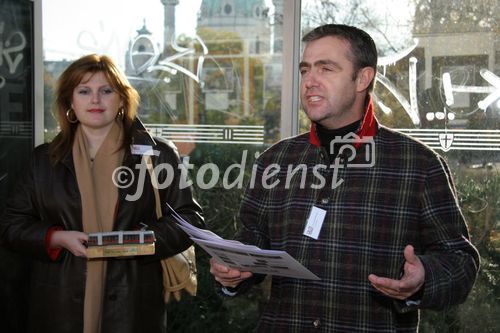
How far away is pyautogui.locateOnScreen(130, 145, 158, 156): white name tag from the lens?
3582 mm

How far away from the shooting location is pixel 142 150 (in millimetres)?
3594

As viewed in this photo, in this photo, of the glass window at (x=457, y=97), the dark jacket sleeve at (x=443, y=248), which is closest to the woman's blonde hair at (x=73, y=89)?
the glass window at (x=457, y=97)

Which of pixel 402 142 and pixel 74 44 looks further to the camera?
pixel 74 44

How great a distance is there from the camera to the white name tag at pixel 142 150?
3.58 m

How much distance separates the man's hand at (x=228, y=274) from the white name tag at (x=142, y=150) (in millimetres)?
1142

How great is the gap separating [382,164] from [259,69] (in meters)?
2.12

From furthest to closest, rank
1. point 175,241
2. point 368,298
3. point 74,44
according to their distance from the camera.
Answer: point 74,44, point 175,241, point 368,298

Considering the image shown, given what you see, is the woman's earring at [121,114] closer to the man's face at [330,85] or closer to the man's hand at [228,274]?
the man's face at [330,85]

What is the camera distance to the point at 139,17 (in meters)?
4.82

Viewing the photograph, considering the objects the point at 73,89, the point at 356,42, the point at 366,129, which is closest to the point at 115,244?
the point at 73,89

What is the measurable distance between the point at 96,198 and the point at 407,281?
1.79 m

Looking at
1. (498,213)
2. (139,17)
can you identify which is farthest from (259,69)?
(498,213)

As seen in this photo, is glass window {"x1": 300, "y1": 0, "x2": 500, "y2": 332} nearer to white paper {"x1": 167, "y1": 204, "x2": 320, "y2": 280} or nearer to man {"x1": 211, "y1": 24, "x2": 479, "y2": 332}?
man {"x1": 211, "y1": 24, "x2": 479, "y2": 332}

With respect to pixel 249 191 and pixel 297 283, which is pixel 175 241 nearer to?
pixel 249 191
